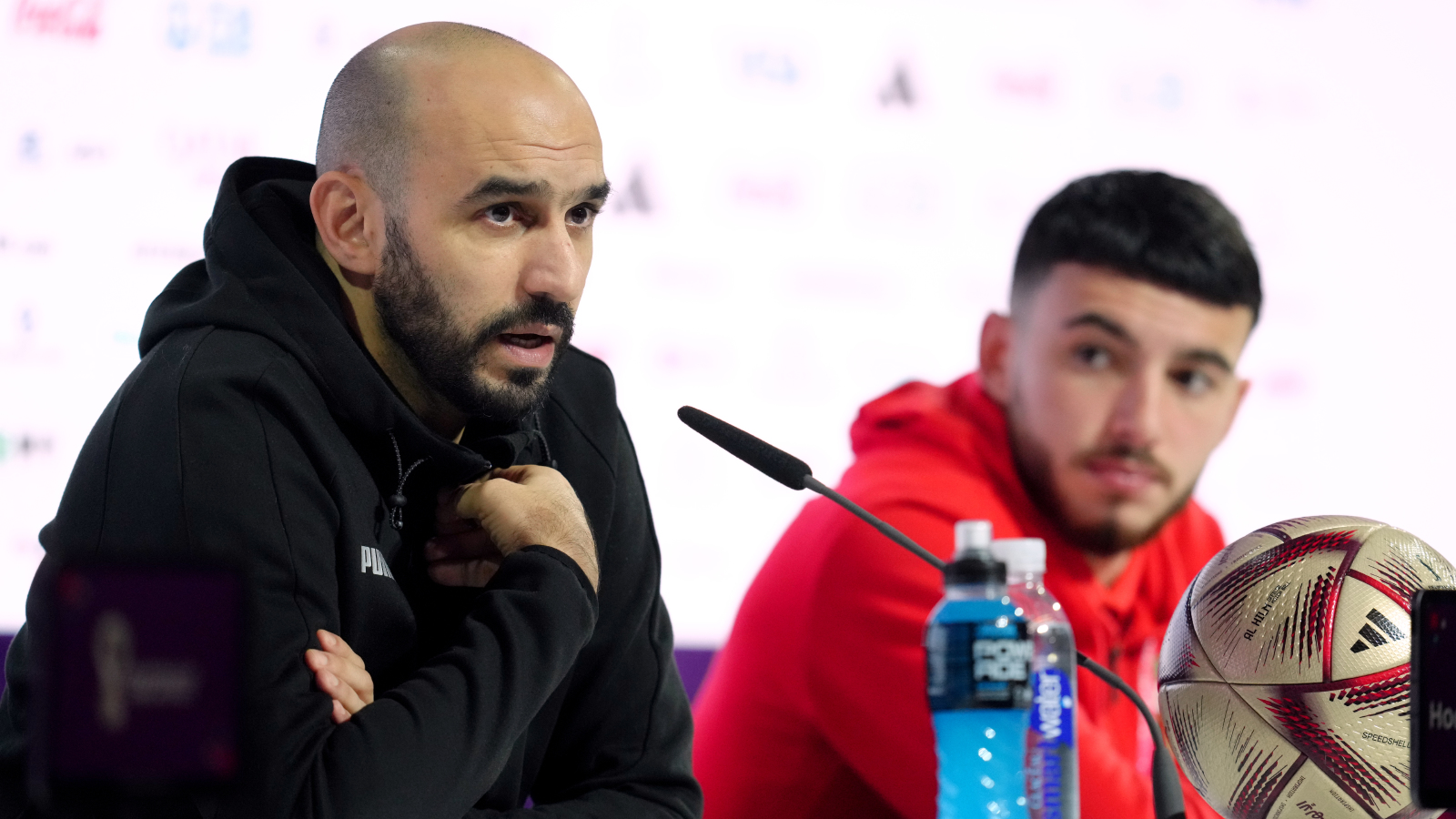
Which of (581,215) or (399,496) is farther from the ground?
(581,215)

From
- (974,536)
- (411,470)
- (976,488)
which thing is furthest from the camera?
(976,488)

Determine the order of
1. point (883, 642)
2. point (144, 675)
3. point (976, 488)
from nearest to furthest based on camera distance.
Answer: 1. point (144, 675)
2. point (883, 642)
3. point (976, 488)

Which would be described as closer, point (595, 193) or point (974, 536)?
point (974, 536)

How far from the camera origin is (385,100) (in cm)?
149

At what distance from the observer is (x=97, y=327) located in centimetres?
233

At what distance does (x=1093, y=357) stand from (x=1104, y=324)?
6cm

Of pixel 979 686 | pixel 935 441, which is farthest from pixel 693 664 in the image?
pixel 979 686

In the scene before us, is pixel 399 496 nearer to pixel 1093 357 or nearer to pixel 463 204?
pixel 463 204

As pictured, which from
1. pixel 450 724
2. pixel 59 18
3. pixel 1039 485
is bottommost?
pixel 450 724

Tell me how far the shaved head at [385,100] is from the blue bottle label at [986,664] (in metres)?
0.72

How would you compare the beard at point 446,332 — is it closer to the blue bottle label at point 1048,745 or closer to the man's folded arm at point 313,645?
the man's folded arm at point 313,645

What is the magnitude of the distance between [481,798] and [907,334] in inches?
56.5

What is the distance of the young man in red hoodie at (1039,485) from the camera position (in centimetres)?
200

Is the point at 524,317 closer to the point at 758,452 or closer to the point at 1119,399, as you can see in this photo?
the point at 758,452
